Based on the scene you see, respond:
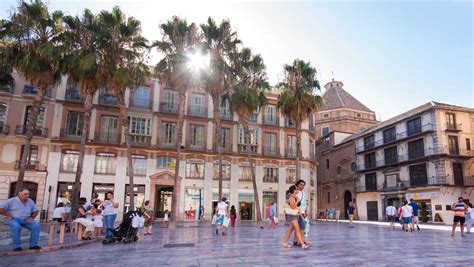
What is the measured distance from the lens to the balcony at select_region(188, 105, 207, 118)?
33009mm

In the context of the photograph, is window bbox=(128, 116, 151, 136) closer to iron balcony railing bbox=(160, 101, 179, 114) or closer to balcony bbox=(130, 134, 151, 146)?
balcony bbox=(130, 134, 151, 146)

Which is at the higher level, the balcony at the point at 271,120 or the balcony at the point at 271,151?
the balcony at the point at 271,120

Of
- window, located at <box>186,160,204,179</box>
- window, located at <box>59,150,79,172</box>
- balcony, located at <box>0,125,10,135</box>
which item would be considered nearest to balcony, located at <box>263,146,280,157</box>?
window, located at <box>186,160,204,179</box>

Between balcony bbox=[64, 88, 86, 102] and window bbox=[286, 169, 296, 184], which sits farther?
window bbox=[286, 169, 296, 184]

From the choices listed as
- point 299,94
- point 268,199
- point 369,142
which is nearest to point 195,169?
point 268,199

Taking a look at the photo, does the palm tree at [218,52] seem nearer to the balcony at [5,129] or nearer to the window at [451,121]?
the balcony at [5,129]

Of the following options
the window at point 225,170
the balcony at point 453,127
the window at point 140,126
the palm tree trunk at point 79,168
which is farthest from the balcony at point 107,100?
the balcony at point 453,127

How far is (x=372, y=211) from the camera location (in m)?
41.3

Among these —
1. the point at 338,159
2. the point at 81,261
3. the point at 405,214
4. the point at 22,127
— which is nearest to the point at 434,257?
the point at 81,261

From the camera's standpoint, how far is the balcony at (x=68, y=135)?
28.2 m

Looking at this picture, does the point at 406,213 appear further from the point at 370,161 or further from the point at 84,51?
the point at 370,161

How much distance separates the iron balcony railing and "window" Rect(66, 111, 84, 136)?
7.15 metres

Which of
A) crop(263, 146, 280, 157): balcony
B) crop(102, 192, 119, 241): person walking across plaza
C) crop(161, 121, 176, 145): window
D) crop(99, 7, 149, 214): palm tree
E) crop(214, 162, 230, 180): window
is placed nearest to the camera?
crop(102, 192, 119, 241): person walking across plaza

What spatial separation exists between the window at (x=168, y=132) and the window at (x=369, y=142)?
26309mm
